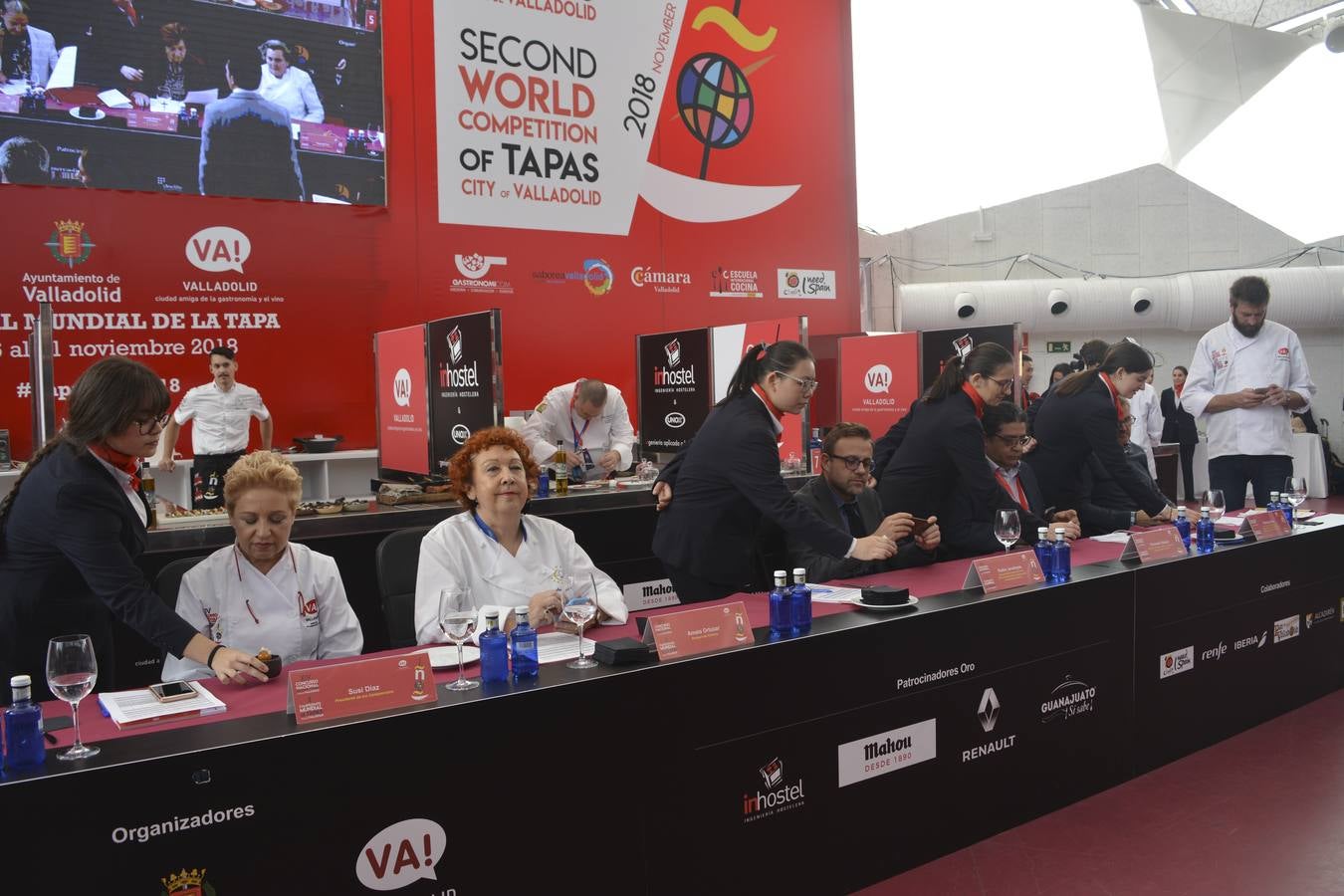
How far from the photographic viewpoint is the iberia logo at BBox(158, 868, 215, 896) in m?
1.46

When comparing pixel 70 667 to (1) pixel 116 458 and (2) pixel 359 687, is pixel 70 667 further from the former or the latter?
(1) pixel 116 458

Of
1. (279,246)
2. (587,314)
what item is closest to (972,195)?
(587,314)

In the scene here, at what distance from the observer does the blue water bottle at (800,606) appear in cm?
225

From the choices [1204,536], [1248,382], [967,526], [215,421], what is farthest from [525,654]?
[215,421]

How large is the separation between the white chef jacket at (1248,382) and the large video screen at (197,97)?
5511 mm

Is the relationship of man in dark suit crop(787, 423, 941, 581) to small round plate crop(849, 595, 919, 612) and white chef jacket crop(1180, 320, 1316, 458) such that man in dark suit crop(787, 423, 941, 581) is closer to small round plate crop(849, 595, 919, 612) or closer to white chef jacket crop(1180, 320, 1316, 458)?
small round plate crop(849, 595, 919, 612)

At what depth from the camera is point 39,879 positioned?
4.53ft

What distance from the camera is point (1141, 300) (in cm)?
1123

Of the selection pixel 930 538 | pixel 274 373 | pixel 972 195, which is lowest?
pixel 930 538

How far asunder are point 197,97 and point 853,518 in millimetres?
5487

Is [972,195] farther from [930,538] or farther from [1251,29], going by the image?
[930,538]

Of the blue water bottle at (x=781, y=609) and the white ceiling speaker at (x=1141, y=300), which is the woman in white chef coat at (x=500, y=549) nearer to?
the blue water bottle at (x=781, y=609)

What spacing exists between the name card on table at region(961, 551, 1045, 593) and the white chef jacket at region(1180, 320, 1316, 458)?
7.02 feet

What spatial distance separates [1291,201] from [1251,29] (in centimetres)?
217
